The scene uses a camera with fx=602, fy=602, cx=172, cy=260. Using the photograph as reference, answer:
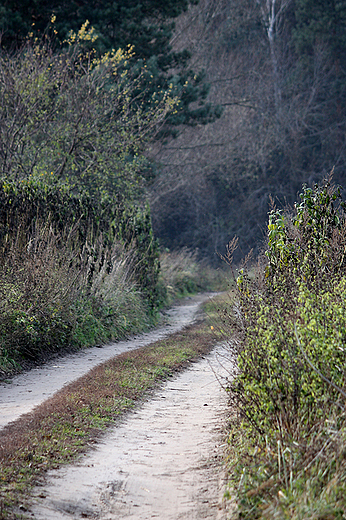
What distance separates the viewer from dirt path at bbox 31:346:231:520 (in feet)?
14.0

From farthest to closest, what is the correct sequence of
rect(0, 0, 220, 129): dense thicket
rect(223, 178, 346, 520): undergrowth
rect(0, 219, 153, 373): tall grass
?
1. rect(0, 0, 220, 129): dense thicket
2. rect(0, 219, 153, 373): tall grass
3. rect(223, 178, 346, 520): undergrowth

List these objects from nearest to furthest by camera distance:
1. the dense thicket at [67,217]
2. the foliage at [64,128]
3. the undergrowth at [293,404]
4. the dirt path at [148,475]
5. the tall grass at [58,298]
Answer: the undergrowth at [293,404], the dirt path at [148,475], the tall grass at [58,298], the dense thicket at [67,217], the foliage at [64,128]

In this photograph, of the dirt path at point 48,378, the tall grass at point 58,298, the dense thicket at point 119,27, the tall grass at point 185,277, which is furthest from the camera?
the tall grass at point 185,277

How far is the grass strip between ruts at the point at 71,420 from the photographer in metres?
4.45

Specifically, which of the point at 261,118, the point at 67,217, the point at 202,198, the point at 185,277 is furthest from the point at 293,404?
the point at 261,118

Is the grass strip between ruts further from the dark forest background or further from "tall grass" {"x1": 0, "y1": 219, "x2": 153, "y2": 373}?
the dark forest background

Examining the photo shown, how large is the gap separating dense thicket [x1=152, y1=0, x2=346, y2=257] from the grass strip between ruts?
1042 inches

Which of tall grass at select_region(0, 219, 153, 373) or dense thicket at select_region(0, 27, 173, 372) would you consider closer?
tall grass at select_region(0, 219, 153, 373)

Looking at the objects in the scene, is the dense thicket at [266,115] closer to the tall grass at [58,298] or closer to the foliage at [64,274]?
the foliage at [64,274]

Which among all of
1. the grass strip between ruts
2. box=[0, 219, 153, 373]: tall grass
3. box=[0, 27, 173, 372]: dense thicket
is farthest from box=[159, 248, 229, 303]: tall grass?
the grass strip between ruts

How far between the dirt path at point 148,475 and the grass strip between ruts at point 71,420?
0.50 ft

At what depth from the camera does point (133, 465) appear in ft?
16.8

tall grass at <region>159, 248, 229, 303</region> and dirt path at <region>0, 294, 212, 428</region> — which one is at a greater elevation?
dirt path at <region>0, 294, 212, 428</region>

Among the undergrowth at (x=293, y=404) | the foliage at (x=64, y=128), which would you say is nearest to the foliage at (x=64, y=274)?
the foliage at (x=64, y=128)
